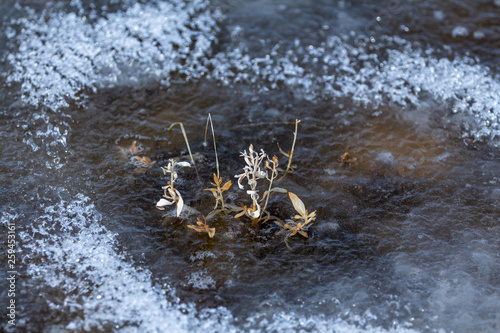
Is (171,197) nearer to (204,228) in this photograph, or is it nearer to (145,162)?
(204,228)

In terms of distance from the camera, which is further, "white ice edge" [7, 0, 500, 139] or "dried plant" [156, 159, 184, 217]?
"white ice edge" [7, 0, 500, 139]

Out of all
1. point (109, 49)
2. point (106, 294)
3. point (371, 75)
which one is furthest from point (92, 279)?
point (371, 75)

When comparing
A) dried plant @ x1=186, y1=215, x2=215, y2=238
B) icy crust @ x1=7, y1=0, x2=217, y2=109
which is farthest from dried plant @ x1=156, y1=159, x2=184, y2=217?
icy crust @ x1=7, y1=0, x2=217, y2=109

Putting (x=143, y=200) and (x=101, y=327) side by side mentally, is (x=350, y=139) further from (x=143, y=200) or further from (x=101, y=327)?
(x=101, y=327)

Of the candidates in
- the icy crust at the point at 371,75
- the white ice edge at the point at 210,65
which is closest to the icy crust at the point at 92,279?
the white ice edge at the point at 210,65

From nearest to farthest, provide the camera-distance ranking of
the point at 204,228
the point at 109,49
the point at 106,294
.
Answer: the point at 106,294 → the point at 204,228 → the point at 109,49

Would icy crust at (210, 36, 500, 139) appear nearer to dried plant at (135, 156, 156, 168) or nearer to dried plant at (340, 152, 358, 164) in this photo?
dried plant at (340, 152, 358, 164)

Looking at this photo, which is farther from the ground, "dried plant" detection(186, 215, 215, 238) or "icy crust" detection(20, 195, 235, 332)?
"dried plant" detection(186, 215, 215, 238)
